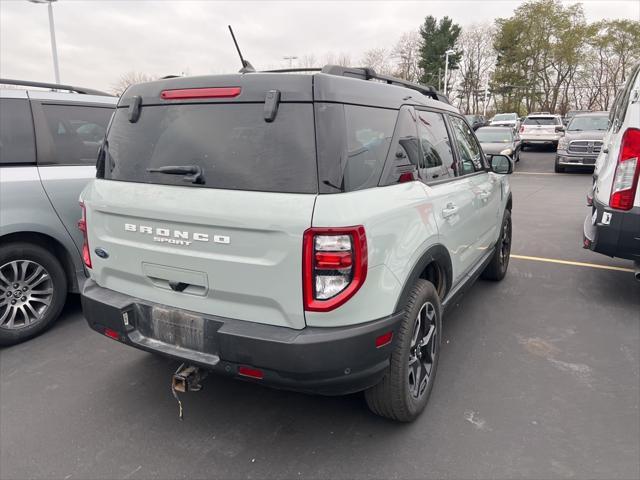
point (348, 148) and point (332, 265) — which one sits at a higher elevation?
point (348, 148)

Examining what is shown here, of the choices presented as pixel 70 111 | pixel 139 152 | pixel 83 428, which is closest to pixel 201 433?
pixel 83 428

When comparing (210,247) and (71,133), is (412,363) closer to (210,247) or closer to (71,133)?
(210,247)

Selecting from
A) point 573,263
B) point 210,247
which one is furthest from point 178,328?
point 573,263

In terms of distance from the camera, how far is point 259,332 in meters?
2.09

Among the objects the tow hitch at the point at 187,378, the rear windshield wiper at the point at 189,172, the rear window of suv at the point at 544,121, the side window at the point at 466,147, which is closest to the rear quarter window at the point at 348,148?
the rear windshield wiper at the point at 189,172

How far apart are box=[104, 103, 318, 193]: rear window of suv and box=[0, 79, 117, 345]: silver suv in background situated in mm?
1651

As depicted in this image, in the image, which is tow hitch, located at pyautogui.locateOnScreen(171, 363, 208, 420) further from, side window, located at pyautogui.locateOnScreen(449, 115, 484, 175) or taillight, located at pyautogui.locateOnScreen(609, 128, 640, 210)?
taillight, located at pyautogui.locateOnScreen(609, 128, 640, 210)

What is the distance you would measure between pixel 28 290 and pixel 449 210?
3416 mm

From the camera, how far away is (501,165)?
4.54m

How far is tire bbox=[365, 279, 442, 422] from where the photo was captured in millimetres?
2396

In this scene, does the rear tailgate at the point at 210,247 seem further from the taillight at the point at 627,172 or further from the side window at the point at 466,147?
the taillight at the point at 627,172

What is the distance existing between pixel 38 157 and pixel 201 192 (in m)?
2.46

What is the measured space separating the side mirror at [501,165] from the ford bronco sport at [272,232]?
210 cm

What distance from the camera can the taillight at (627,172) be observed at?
3.82 meters
